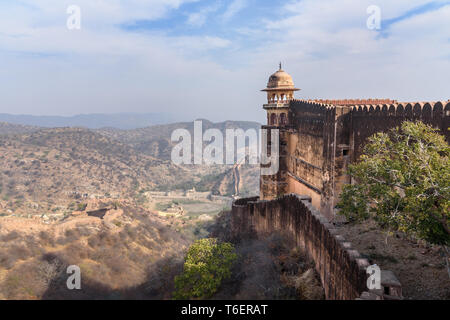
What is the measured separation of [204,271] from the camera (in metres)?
11.6

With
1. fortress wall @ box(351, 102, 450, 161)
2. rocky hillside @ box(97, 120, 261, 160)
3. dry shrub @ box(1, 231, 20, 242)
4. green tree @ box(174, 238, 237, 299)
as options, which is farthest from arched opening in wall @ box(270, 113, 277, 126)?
rocky hillside @ box(97, 120, 261, 160)

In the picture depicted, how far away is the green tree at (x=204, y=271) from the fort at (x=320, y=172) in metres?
2.56

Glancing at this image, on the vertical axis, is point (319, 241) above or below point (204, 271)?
above

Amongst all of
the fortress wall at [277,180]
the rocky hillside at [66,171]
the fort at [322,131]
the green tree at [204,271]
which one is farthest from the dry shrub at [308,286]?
the rocky hillside at [66,171]

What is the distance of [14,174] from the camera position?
55.1m

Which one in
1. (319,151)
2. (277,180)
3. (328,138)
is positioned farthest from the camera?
(277,180)

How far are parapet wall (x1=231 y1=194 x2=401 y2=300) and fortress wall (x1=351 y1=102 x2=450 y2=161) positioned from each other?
3.95 metres

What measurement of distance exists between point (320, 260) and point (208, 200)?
217ft

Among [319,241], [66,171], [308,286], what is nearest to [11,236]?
[308,286]

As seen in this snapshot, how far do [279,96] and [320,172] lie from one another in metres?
7.34

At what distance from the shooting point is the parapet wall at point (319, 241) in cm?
676

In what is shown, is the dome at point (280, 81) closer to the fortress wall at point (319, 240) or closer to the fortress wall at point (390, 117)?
the fortress wall at point (390, 117)

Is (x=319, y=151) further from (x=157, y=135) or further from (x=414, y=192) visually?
(x=157, y=135)
